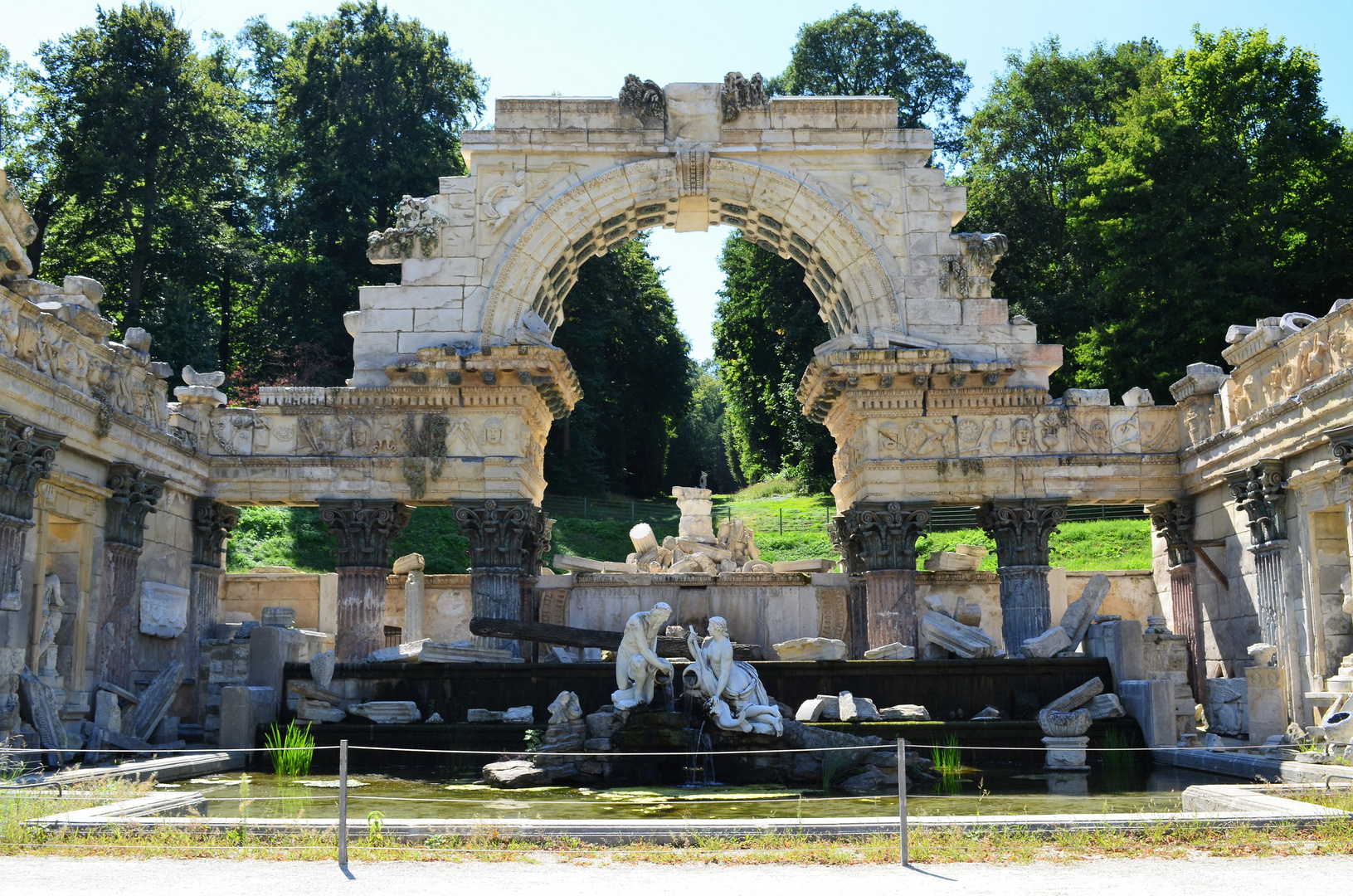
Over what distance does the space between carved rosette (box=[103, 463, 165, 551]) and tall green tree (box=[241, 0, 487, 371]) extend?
65.6 ft

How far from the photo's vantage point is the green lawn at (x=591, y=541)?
32188mm

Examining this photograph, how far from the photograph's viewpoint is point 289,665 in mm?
17719

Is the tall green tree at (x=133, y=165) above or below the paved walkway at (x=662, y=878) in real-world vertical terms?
above

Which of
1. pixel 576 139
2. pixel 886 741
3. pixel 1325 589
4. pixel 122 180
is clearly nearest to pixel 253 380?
pixel 122 180

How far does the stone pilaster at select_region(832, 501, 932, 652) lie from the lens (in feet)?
67.7

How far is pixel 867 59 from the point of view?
1715 inches

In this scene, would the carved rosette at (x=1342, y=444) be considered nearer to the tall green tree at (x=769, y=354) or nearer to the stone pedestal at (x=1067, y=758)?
the stone pedestal at (x=1067, y=758)

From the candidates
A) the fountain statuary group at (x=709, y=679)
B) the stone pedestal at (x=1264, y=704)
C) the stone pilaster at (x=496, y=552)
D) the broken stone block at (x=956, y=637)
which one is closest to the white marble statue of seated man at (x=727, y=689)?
the fountain statuary group at (x=709, y=679)

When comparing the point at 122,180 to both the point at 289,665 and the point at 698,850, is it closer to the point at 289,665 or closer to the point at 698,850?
the point at 289,665

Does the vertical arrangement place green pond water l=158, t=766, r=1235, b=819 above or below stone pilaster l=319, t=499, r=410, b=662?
below

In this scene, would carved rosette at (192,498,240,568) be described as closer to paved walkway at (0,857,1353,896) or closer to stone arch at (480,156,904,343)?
stone arch at (480,156,904,343)

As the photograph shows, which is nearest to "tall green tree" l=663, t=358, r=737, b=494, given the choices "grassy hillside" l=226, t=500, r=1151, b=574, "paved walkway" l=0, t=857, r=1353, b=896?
"grassy hillside" l=226, t=500, r=1151, b=574

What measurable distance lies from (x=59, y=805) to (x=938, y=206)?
16.9m

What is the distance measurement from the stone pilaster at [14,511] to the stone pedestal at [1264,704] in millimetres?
15103
